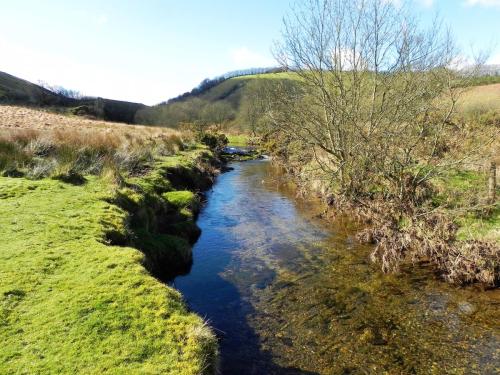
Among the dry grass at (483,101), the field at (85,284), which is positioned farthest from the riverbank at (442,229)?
the dry grass at (483,101)

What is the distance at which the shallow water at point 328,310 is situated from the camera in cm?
742

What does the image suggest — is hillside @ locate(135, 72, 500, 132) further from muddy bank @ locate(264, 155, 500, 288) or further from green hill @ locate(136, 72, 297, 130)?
muddy bank @ locate(264, 155, 500, 288)

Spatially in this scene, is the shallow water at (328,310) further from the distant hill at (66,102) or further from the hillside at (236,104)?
the distant hill at (66,102)

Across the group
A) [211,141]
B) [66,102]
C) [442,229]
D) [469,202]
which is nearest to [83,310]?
[442,229]

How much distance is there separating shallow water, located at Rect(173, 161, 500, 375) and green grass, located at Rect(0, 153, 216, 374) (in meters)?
1.95

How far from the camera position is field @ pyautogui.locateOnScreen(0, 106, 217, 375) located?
5.13 m

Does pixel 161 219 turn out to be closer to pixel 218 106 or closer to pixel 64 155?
pixel 64 155

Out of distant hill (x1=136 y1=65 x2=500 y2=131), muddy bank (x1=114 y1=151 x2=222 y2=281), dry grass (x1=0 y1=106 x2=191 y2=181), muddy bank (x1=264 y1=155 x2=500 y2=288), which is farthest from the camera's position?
distant hill (x1=136 y1=65 x2=500 y2=131)

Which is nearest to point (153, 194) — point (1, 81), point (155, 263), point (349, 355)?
point (155, 263)

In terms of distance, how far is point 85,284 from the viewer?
6723 millimetres

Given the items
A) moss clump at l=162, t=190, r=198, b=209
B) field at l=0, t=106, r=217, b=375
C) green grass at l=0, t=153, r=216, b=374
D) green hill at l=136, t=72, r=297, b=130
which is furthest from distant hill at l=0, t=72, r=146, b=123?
green grass at l=0, t=153, r=216, b=374

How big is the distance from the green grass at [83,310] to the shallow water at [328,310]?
195 cm

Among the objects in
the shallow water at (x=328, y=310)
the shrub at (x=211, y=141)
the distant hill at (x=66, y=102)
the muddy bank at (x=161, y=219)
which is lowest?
the shallow water at (x=328, y=310)

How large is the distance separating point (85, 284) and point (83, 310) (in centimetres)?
83
